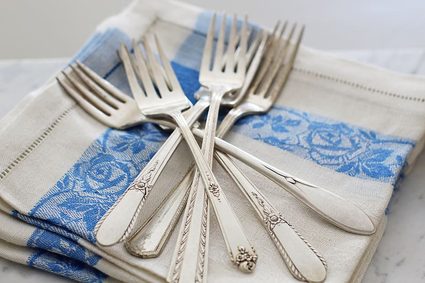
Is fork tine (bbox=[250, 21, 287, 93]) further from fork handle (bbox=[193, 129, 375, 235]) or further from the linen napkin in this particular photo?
the linen napkin

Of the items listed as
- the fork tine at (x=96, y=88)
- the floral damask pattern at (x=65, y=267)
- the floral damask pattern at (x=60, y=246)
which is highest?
the fork tine at (x=96, y=88)

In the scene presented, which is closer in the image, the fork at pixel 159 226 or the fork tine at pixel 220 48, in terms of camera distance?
the fork at pixel 159 226

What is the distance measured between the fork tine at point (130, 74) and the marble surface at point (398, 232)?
6.4 inches

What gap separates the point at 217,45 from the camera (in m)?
0.91

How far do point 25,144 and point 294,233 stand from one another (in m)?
0.31

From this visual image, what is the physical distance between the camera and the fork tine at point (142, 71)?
0.82m

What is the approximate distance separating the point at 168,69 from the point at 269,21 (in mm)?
410

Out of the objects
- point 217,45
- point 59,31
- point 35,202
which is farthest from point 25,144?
point 59,31

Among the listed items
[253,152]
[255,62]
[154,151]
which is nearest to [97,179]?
[154,151]

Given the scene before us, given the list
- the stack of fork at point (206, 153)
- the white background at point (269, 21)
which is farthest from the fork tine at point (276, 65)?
the white background at point (269, 21)

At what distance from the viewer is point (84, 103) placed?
809 mm

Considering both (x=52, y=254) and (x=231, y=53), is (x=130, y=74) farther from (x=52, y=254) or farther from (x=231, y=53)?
(x=52, y=254)

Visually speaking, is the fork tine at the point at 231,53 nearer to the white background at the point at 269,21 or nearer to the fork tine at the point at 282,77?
the fork tine at the point at 282,77

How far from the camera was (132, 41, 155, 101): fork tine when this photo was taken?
818 mm
